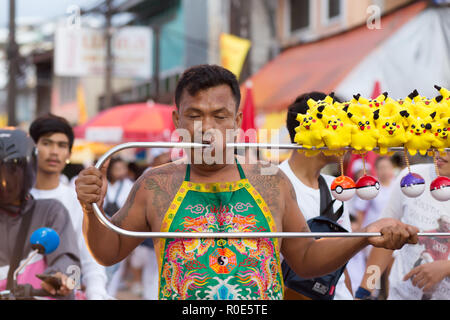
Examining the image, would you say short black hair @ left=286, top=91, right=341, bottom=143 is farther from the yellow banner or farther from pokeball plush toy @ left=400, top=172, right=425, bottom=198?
the yellow banner

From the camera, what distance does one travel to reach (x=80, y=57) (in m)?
15.7

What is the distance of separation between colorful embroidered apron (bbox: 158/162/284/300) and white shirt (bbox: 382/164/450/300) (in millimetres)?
1362

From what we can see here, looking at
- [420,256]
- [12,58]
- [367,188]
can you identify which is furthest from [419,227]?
[12,58]

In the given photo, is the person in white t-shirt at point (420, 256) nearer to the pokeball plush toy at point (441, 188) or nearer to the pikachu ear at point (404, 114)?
the pokeball plush toy at point (441, 188)

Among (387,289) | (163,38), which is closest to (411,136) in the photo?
(387,289)

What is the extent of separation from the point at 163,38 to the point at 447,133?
66.8 ft

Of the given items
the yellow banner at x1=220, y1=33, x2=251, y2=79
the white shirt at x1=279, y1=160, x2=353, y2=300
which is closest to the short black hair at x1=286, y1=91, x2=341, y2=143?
the white shirt at x1=279, y1=160, x2=353, y2=300

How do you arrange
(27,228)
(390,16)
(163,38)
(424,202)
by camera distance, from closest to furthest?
1. (27,228)
2. (424,202)
3. (390,16)
4. (163,38)

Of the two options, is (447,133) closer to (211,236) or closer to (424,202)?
(211,236)

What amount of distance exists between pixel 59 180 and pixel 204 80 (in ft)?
7.21

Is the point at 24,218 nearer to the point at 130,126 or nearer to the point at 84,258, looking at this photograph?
the point at 84,258

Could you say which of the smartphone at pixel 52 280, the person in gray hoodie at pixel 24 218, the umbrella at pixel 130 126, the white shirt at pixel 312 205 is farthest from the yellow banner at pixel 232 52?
the smartphone at pixel 52 280

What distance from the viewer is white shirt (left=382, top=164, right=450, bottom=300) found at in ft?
11.5

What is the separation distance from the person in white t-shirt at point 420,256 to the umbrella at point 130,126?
236 inches
